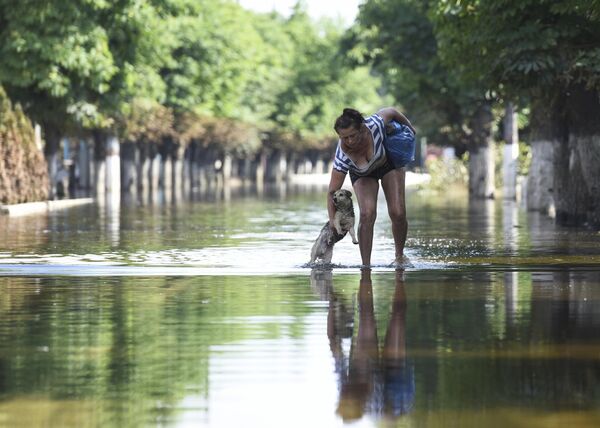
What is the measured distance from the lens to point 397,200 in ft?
54.1

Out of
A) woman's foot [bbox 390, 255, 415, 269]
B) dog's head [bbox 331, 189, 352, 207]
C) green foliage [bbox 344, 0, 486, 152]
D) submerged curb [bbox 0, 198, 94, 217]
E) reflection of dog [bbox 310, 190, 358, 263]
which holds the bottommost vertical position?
woman's foot [bbox 390, 255, 415, 269]

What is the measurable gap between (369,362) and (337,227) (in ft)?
25.0

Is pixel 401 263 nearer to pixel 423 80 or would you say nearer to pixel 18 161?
pixel 18 161

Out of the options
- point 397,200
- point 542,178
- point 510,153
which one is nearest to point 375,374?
point 397,200

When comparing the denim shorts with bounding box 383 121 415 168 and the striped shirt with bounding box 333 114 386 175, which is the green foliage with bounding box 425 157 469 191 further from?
the striped shirt with bounding box 333 114 386 175

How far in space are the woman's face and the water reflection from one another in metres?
2.24

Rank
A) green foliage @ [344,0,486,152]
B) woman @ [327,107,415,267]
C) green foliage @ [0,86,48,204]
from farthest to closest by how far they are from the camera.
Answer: green foliage @ [344,0,486,152] → green foliage @ [0,86,48,204] → woman @ [327,107,415,267]

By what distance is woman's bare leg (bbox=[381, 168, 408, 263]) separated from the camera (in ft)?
53.5

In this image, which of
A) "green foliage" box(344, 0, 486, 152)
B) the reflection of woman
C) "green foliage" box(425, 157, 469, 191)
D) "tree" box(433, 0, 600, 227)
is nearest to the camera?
the reflection of woman

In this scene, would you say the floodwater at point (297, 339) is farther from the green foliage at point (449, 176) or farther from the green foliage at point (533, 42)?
the green foliage at point (449, 176)

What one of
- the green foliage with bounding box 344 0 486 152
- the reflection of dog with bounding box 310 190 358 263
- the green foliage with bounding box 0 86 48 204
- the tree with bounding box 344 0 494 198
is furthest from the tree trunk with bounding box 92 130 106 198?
the reflection of dog with bounding box 310 190 358 263

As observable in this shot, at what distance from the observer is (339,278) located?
15.5 metres

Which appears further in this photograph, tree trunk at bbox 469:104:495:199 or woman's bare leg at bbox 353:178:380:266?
tree trunk at bbox 469:104:495:199

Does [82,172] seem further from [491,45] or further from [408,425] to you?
[408,425]
